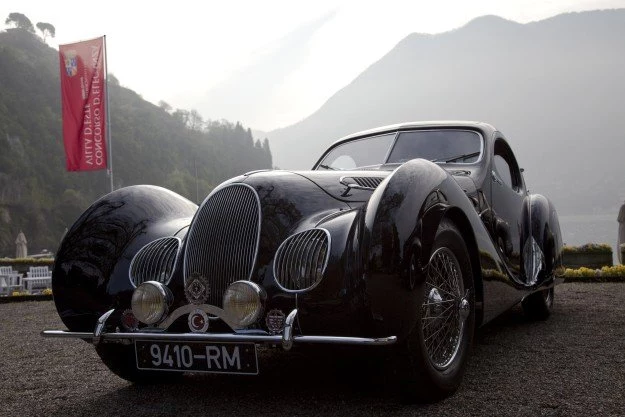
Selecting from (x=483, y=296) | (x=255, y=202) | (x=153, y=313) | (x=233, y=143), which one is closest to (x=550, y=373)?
(x=483, y=296)

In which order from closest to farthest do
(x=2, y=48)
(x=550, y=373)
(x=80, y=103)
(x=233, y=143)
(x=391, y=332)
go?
(x=391, y=332) → (x=550, y=373) → (x=80, y=103) → (x=2, y=48) → (x=233, y=143)

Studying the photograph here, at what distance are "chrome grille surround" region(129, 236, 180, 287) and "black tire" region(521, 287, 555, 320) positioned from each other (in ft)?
11.7

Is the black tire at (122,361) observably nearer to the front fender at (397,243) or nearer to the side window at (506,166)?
the front fender at (397,243)

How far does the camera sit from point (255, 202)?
3379mm

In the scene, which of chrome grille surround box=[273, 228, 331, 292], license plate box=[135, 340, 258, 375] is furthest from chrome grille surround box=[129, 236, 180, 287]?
chrome grille surround box=[273, 228, 331, 292]

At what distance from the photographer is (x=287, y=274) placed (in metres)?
3.08

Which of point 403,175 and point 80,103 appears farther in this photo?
point 80,103

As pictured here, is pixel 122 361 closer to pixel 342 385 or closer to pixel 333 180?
pixel 342 385

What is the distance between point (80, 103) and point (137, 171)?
246 feet

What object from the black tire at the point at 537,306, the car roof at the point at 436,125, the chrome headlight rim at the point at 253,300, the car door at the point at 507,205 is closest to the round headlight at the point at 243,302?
the chrome headlight rim at the point at 253,300

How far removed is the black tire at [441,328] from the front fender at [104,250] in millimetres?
1653

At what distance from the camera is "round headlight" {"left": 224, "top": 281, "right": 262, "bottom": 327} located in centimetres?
299

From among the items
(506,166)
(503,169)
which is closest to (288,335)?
(503,169)

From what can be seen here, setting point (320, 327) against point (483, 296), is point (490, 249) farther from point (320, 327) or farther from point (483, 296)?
point (320, 327)
